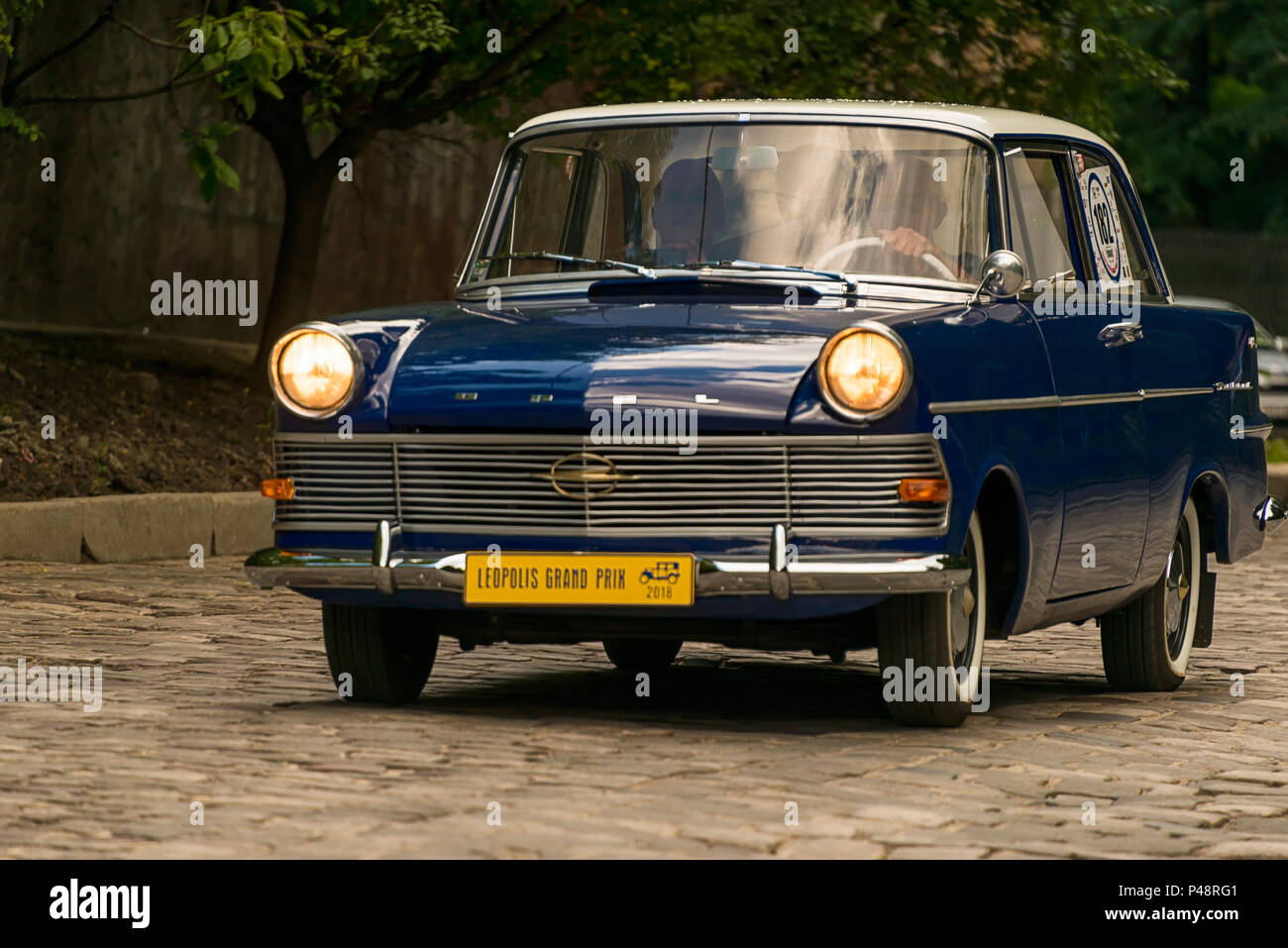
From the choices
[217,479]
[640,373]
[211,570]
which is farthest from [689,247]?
[217,479]

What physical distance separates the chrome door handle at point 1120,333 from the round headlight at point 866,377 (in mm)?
1489

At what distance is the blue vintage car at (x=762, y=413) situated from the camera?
6.41 meters

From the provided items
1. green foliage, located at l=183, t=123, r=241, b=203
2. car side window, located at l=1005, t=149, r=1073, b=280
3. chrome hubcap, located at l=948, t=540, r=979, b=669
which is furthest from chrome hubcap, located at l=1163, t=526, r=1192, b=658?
green foliage, located at l=183, t=123, r=241, b=203

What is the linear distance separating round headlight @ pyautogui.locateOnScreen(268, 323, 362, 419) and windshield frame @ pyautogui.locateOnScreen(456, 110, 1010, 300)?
3.06 feet

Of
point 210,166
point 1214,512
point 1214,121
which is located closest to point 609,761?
point 1214,512

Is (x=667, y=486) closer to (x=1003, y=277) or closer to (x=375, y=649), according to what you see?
(x=375, y=649)

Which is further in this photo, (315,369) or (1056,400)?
(1056,400)

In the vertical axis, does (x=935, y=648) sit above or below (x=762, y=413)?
below

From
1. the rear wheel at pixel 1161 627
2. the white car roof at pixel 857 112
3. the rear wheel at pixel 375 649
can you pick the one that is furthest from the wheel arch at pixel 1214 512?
the rear wheel at pixel 375 649

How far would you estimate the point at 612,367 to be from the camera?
6500 millimetres

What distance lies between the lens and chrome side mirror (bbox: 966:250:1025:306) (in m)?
7.12

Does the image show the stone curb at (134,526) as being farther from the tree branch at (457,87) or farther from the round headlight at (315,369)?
the round headlight at (315,369)

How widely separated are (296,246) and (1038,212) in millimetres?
9679

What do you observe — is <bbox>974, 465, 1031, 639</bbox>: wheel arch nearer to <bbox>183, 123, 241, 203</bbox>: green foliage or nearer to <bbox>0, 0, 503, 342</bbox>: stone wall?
<bbox>183, 123, 241, 203</bbox>: green foliage
